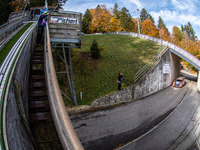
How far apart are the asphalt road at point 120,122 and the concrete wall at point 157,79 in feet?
3.71

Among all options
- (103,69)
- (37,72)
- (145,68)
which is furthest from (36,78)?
(145,68)

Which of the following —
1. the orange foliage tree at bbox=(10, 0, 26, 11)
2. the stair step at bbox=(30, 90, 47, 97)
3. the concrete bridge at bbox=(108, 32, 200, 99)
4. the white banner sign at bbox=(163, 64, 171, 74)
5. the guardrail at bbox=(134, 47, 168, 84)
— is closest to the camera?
the stair step at bbox=(30, 90, 47, 97)

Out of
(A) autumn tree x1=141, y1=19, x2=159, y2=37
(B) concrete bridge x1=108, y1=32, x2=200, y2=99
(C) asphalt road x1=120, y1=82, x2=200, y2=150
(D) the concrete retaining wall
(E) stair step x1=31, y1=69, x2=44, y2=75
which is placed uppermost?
(A) autumn tree x1=141, y1=19, x2=159, y2=37

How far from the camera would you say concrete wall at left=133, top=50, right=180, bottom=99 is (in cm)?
1554

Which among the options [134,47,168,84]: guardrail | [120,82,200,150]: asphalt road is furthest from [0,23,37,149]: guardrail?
[134,47,168,84]: guardrail

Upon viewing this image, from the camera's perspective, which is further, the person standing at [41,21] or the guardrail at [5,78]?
the person standing at [41,21]

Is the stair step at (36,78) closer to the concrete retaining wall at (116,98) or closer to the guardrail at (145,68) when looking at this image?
the concrete retaining wall at (116,98)

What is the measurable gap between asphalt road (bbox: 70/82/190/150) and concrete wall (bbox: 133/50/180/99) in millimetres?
1130

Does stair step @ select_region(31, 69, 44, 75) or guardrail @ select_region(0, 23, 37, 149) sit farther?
stair step @ select_region(31, 69, 44, 75)

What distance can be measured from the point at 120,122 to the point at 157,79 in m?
9.51

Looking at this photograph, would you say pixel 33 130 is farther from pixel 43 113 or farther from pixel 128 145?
pixel 128 145

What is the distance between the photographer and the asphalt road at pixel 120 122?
905 cm

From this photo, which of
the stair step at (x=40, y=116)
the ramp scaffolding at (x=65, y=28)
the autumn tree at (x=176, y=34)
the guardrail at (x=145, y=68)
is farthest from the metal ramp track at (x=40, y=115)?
the autumn tree at (x=176, y=34)

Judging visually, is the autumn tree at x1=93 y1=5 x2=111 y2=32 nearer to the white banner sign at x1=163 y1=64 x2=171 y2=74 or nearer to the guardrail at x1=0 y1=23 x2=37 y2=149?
the white banner sign at x1=163 y1=64 x2=171 y2=74
